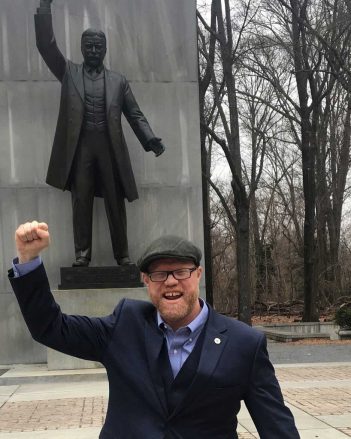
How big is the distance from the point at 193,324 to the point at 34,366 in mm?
8812

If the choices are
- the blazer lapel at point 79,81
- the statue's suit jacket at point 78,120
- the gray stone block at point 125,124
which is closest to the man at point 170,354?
the statue's suit jacket at point 78,120

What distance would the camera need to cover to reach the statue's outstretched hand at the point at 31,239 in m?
1.90

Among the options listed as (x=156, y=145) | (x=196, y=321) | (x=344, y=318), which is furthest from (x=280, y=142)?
(x=196, y=321)

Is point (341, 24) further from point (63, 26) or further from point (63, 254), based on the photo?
point (63, 254)

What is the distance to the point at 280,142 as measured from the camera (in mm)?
30234

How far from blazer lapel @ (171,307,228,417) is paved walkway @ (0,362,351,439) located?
12.1 feet

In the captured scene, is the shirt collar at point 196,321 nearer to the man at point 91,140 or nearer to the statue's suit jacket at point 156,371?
the statue's suit jacket at point 156,371

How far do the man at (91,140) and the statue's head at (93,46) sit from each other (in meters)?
0.02

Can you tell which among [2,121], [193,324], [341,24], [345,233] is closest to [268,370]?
[193,324]

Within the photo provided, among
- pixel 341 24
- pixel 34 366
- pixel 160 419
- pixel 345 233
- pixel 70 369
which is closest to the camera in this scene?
pixel 160 419

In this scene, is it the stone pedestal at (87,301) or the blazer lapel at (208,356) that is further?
the stone pedestal at (87,301)

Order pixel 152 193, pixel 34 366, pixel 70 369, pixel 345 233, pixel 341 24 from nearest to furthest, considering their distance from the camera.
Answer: pixel 70 369 → pixel 34 366 → pixel 152 193 → pixel 341 24 → pixel 345 233

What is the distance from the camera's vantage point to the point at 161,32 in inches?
443

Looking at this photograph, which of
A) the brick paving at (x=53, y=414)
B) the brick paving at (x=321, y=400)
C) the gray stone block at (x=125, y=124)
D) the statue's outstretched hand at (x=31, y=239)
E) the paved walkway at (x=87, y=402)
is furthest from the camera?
the gray stone block at (x=125, y=124)
